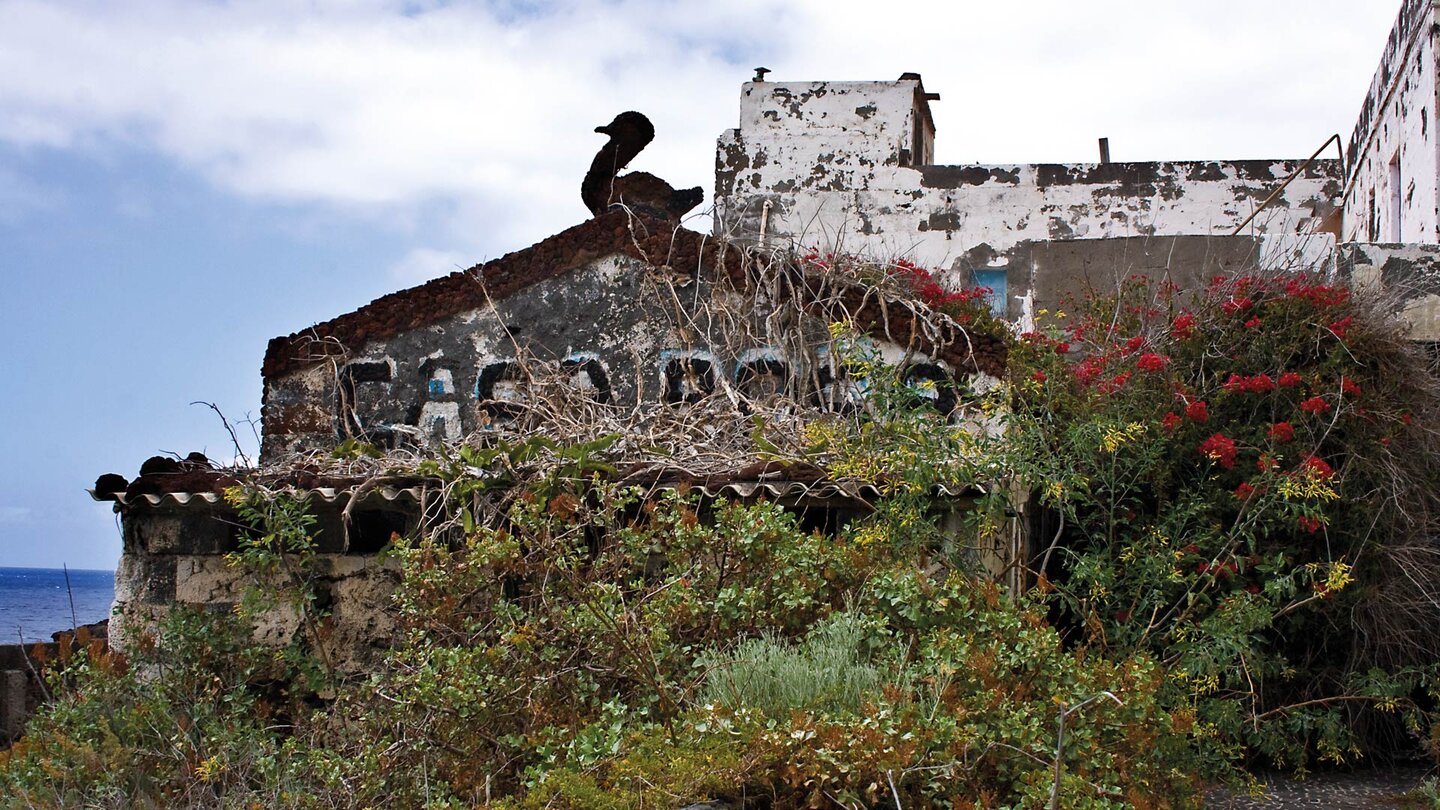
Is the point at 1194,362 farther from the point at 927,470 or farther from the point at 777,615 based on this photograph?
the point at 777,615

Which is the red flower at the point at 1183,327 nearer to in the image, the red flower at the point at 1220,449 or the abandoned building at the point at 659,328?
the red flower at the point at 1220,449

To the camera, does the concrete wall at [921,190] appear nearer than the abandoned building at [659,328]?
No

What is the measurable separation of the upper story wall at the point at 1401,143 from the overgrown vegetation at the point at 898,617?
114 inches

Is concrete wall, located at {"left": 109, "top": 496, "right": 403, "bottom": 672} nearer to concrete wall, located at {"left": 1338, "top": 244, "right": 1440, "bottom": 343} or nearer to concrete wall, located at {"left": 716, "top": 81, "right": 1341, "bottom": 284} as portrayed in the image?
concrete wall, located at {"left": 1338, "top": 244, "right": 1440, "bottom": 343}

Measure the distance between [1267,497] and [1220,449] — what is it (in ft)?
1.31

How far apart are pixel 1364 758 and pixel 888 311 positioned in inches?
180

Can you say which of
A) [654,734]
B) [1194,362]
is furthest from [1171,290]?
[654,734]

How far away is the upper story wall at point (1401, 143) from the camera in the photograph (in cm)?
1073

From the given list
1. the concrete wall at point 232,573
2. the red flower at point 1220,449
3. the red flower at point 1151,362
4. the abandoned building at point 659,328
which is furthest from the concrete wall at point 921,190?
the concrete wall at point 232,573

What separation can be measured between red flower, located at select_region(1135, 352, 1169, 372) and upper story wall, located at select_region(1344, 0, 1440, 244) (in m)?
3.98

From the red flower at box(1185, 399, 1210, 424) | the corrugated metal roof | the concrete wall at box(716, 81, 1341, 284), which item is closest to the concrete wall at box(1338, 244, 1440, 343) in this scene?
the red flower at box(1185, 399, 1210, 424)

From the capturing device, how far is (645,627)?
19.7 feet

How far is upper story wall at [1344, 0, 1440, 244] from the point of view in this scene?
10.7 meters

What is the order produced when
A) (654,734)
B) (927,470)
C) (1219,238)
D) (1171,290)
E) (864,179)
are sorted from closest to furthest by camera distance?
(654,734)
(927,470)
(1171,290)
(1219,238)
(864,179)
